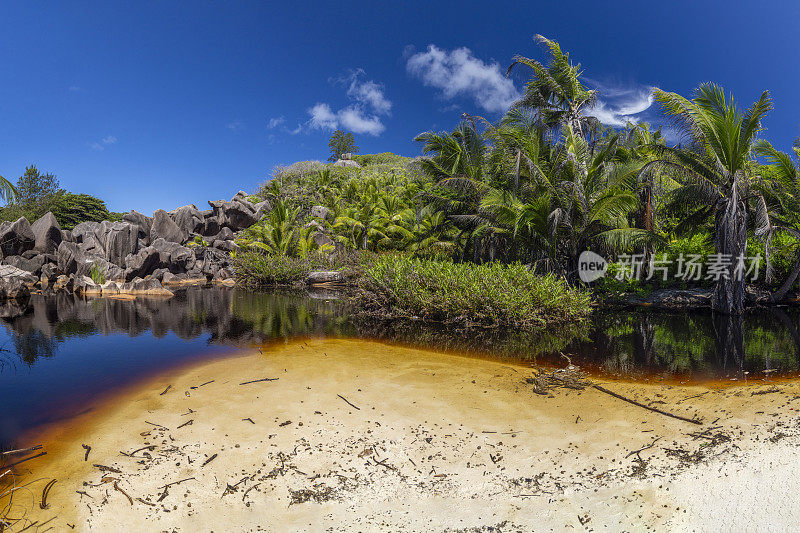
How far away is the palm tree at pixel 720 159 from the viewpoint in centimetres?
1281

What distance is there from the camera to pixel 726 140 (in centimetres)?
1291

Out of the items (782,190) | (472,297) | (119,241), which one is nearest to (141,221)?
(119,241)

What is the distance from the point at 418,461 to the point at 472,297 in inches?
289

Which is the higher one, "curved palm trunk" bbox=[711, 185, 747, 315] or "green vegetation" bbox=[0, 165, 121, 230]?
"green vegetation" bbox=[0, 165, 121, 230]

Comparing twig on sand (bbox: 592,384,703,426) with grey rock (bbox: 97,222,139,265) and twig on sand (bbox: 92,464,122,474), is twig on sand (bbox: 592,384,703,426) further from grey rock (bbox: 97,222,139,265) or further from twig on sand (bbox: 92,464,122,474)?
grey rock (bbox: 97,222,139,265)

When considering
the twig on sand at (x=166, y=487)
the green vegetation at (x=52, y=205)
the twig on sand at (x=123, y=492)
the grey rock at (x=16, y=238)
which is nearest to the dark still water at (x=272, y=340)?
the twig on sand at (x=123, y=492)

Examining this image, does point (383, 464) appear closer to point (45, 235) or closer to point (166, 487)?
point (166, 487)

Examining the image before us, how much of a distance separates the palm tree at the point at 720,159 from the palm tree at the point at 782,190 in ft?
2.73

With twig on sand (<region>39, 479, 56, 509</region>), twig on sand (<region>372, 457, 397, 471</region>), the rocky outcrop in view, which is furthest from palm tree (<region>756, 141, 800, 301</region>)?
the rocky outcrop

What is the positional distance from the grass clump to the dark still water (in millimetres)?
604

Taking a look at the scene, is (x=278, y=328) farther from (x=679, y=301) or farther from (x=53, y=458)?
(x=679, y=301)

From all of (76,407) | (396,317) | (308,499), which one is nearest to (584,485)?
(308,499)

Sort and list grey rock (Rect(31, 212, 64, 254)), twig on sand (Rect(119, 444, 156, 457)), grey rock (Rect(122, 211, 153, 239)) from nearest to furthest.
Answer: twig on sand (Rect(119, 444, 156, 457)), grey rock (Rect(31, 212, 64, 254)), grey rock (Rect(122, 211, 153, 239))

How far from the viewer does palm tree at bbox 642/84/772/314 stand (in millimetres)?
12812
